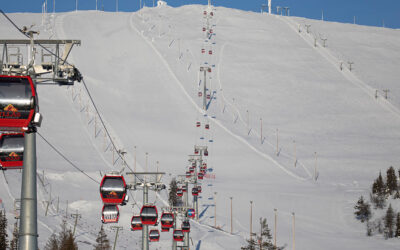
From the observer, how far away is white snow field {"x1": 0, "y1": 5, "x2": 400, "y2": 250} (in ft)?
251

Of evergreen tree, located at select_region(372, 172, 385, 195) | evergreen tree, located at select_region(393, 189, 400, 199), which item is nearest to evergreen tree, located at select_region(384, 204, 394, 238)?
evergreen tree, located at select_region(372, 172, 385, 195)

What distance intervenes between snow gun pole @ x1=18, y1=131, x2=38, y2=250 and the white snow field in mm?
42039

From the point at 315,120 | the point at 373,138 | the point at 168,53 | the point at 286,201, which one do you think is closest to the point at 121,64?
the point at 168,53

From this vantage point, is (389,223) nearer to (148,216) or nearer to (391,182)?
(391,182)

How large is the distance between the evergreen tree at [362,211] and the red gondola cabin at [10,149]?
216 ft

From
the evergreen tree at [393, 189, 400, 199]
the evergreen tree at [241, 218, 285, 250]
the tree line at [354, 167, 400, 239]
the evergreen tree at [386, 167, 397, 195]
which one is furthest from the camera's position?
the evergreen tree at [386, 167, 397, 195]

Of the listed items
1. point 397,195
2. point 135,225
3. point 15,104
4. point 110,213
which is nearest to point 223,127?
point 397,195

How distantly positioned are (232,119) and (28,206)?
10238cm

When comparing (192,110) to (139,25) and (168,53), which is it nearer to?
(168,53)

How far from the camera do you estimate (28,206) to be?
13.2 metres

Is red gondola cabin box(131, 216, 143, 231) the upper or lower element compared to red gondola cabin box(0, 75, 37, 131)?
lower

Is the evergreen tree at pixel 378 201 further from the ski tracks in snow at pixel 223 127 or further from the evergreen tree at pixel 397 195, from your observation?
the ski tracks in snow at pixel 223 127

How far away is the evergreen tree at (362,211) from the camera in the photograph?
→ 79250mm

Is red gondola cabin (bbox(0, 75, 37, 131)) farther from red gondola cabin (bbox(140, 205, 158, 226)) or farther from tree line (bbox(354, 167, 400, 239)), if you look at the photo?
tree line (bbox(354, 167, 400, 239))
